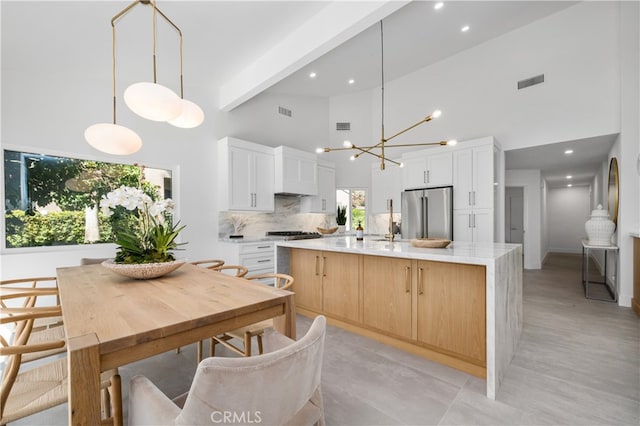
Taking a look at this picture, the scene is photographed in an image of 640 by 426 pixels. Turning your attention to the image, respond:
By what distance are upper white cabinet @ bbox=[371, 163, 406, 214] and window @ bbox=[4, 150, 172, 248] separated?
453 cm

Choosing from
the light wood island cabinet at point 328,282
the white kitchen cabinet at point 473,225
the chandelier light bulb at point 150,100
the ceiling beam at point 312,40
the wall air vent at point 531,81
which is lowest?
the light wood island cabinet at point 328,282

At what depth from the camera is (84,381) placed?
88 centimetres

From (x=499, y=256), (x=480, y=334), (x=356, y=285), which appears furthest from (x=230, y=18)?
(x=480, y=334)

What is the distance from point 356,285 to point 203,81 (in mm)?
3840

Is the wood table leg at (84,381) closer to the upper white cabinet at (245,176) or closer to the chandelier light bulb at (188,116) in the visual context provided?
the chandelier light bulb at (188,116)

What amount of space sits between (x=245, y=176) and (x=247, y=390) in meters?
4.34

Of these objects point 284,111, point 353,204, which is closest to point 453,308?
point 353,204

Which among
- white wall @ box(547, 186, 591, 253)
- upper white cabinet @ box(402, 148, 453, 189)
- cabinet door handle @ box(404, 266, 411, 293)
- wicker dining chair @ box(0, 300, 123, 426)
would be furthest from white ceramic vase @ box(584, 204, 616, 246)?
white wall @ box(547, 186, 591, 253)

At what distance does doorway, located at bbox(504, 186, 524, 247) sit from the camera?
7227 millimetres

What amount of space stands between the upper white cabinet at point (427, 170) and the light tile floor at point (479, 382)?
8.89ft

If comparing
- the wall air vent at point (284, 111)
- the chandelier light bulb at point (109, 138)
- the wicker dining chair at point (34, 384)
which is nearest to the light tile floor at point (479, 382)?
the wicker dining chair at point (34, 384)

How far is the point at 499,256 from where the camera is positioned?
200 centimetres

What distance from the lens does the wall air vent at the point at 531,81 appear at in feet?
14.9

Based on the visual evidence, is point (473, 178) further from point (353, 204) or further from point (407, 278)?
point (407, 278)
